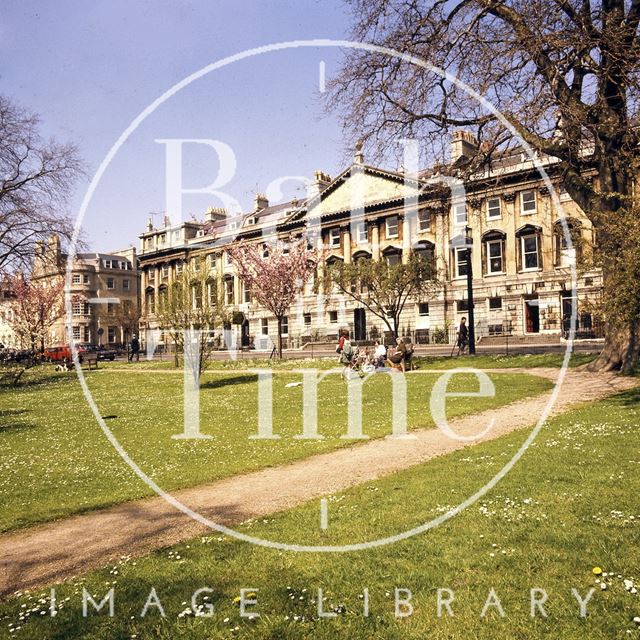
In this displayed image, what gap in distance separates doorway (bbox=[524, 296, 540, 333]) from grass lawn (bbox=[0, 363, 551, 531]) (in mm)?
27711

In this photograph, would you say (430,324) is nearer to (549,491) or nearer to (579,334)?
(579,334)

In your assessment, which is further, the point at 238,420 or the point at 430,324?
the point at 430,324

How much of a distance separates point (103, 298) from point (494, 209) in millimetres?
73004

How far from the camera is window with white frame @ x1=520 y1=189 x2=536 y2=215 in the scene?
49.0 m

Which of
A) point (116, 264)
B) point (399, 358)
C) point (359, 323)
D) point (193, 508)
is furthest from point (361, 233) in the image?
point (116, 264)

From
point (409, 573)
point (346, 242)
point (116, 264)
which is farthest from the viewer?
point (116, 264)

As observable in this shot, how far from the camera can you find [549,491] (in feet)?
23.8

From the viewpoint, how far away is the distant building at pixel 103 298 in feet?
307

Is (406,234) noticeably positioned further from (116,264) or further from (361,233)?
(116,264)

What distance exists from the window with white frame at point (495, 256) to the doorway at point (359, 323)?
44.4ft

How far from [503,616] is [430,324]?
49.8 m

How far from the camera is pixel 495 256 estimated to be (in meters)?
51.1

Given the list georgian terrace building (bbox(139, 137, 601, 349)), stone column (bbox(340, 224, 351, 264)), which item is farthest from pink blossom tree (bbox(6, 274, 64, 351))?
stone column (bbox(340, 224, 351, 264))

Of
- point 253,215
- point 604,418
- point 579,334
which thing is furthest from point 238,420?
point 253,215
